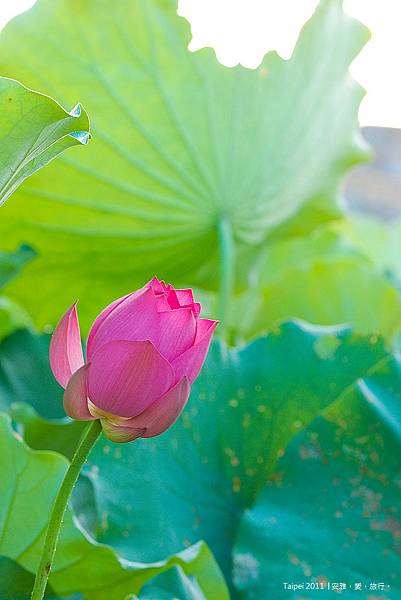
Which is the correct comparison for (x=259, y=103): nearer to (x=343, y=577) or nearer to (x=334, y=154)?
(x=334, y=154)

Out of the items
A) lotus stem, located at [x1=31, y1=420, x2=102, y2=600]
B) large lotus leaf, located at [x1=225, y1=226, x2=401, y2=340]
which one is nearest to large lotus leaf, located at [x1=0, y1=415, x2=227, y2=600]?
lotus stem, located at [x1=31, y1=420, x2=102, y2=600]

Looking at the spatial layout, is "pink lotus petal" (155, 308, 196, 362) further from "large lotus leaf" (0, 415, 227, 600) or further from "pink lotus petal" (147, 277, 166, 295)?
"large lotus leaf" (0, 415, 227, 600)

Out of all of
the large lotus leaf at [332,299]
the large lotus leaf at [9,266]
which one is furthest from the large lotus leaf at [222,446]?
the large lotus leaf at [332,299]

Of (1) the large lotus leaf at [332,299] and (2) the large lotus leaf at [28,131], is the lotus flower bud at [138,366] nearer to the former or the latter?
(2) the large lotus leaf at [28,131]

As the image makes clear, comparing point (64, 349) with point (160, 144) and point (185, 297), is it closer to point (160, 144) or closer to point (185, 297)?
point (185, 297)

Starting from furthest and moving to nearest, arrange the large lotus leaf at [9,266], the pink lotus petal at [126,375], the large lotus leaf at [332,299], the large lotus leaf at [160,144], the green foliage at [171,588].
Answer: the large lotus leaf at [332,299]
the large lotus leaf at [160,144]
the large lotus leaf at [9,266]
the green foliage at [171,588]
the pink lotus petal at [126,375]

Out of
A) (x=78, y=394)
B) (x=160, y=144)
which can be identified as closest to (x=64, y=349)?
(x=78, y=394)

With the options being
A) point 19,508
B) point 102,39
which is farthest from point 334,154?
point 19,508
